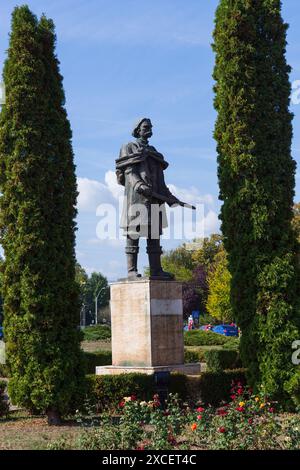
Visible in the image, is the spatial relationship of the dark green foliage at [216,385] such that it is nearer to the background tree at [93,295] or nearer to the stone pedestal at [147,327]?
the stone pedestal at [147,327]

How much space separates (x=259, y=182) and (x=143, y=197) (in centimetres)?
247

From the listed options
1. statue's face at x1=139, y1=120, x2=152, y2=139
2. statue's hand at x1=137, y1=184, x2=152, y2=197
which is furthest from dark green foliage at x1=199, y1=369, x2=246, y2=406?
statue's face at x1=139, y1=120, x2=152, y2=139

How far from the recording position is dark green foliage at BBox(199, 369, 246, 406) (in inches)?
509

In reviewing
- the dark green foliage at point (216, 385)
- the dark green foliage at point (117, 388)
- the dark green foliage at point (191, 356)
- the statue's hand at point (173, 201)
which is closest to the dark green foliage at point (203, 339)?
the dark green foliage at point (191, 356)

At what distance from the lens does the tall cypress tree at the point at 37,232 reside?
35.4 feet

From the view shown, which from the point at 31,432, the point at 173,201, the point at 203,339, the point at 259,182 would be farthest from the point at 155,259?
the point at 203,339

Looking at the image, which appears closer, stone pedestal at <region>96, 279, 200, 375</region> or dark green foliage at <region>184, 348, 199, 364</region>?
stone pedestal at <region>96, 279, 200, 375</region>

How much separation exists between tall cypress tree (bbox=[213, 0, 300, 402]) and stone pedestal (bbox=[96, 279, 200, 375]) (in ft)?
4.63

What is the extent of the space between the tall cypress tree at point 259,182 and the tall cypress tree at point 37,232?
131 inches

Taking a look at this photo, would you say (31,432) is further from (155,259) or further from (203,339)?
(203,339)

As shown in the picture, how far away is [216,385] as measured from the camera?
42.9 ft

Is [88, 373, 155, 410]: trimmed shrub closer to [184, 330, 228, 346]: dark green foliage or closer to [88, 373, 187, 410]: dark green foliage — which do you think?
[88, 373, 187, 410]: dark green foliage

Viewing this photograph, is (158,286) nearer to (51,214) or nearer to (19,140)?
(51,214)

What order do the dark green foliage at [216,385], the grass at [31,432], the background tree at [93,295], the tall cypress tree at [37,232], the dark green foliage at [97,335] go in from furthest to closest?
the background tree at [93,295], the dark green foliage at [97,335], the dark green foliage at [216,385], the tall cypress tree at [37,232], the grass at [31,432]
